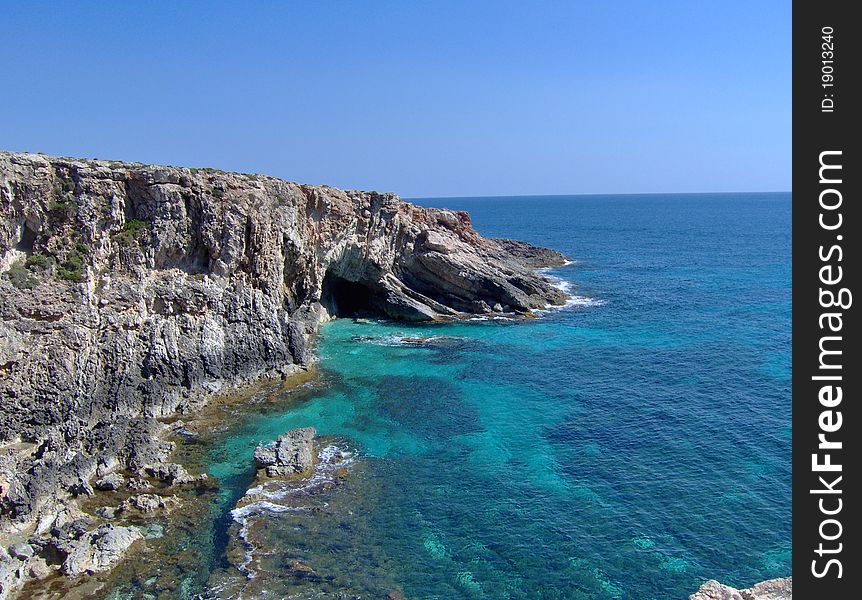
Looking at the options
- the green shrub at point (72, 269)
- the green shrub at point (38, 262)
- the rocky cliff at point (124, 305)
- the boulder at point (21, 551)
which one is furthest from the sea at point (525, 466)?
the green shrub at point (38, 262)

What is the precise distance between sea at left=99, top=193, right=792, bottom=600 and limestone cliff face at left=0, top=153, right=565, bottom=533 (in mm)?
5467

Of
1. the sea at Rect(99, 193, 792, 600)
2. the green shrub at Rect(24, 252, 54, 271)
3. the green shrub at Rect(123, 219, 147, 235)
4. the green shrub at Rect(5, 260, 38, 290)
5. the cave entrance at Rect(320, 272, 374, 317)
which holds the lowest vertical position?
the sea at Rect(99, 193, 792, 600)

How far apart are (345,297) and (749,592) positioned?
189 feet

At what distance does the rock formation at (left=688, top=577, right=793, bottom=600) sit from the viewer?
50.0 feet

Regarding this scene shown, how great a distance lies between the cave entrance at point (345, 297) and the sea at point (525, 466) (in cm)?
381

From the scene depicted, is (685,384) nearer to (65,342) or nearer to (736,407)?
(736,407)

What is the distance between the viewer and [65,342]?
115 feet

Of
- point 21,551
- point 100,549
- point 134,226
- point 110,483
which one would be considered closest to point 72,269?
point 134,226

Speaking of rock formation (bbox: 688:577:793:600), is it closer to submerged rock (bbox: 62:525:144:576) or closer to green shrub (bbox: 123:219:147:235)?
submerged rock (bbox: 62:525:144:576)

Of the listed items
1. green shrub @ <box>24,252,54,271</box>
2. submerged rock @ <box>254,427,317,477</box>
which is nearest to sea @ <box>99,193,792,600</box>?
submerged rock @ <box>254,427,317,477</box>

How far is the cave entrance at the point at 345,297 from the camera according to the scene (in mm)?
66375

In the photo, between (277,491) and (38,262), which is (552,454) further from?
(38,262)
